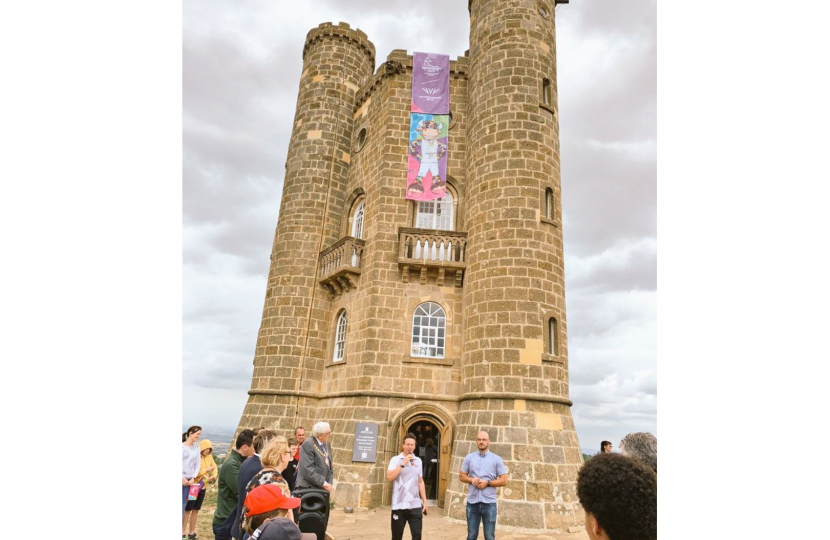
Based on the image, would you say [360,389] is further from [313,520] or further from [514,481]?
[313,520]

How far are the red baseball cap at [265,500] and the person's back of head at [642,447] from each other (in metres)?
2.63

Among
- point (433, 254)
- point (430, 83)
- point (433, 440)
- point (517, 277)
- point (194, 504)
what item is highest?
point (430, 83)

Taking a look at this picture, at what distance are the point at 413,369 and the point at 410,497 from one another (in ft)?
27.2

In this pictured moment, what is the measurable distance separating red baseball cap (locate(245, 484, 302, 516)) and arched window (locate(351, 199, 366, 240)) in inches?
620

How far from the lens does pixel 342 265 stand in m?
17.1

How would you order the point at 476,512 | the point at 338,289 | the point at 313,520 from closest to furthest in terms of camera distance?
the point at 313,520 → the point at 476,512 → the point at 338,289

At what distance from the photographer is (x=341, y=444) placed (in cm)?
1504

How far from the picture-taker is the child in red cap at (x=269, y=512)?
3586 millimetres

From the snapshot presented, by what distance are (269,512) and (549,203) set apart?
44.5 feet

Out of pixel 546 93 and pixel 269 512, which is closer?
pixel 269 512

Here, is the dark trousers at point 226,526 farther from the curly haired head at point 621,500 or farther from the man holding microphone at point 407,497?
the curly haired head at point 621,500

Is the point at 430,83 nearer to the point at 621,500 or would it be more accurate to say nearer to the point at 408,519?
the point at 408,519

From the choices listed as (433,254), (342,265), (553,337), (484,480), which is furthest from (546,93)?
(484,480)

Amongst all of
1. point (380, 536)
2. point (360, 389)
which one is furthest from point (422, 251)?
point (380, 536)
